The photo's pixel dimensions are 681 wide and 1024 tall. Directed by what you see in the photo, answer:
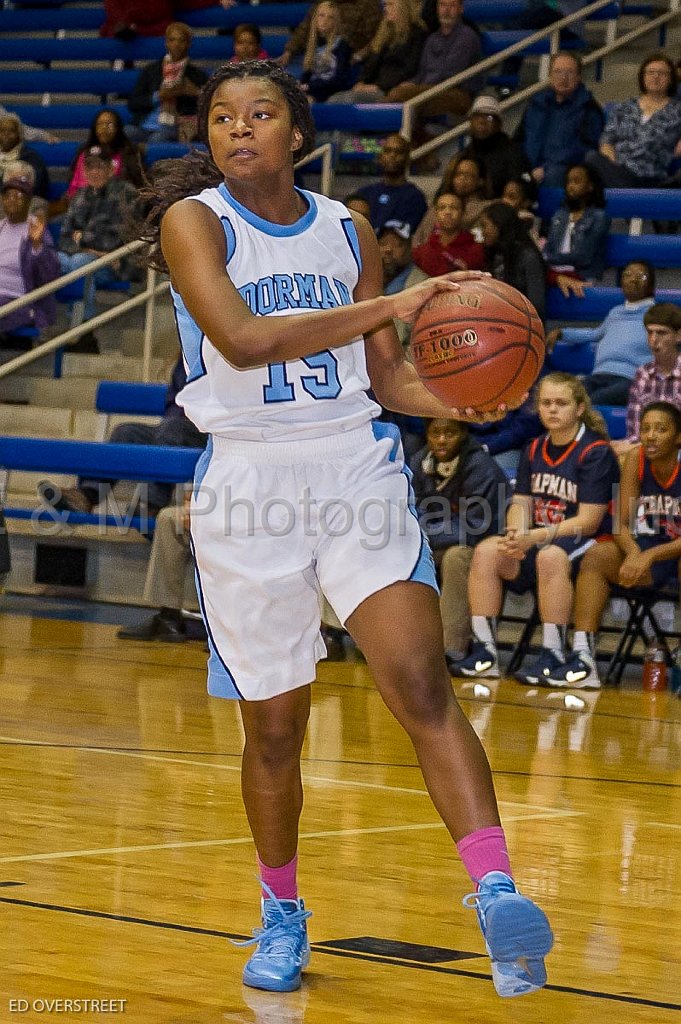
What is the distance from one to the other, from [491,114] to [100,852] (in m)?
7.41

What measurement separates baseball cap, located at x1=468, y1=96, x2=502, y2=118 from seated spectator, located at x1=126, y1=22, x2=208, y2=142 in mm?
2322

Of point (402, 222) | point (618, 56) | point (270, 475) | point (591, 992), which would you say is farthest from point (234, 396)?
point (618, 56)

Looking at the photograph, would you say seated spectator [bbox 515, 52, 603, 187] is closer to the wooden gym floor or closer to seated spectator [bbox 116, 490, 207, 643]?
seated spectator [bbox 116, 490, 207, 643]

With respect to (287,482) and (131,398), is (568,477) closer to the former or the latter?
(131,398)

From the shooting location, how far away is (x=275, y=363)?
289 centimetres

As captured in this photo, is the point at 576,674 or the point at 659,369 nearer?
the point at 576,674

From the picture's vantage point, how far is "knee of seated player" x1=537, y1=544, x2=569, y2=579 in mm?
7469

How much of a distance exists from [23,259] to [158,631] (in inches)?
144

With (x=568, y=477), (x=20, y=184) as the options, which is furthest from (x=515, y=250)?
(x=20, y=184)

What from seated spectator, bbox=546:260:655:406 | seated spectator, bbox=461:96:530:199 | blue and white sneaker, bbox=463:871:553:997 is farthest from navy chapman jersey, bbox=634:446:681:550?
blue and white sneaker, bbox=463:871:553:997

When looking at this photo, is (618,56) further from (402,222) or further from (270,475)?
(270,475)

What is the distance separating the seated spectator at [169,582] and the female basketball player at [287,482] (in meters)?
5.55

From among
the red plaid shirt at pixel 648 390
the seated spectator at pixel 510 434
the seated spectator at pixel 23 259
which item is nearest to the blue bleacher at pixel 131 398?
the seated spectator at pixel 23 259

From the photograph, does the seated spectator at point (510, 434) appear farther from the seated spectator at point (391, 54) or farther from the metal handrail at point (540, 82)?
the seated spectator at point (391, 54)
